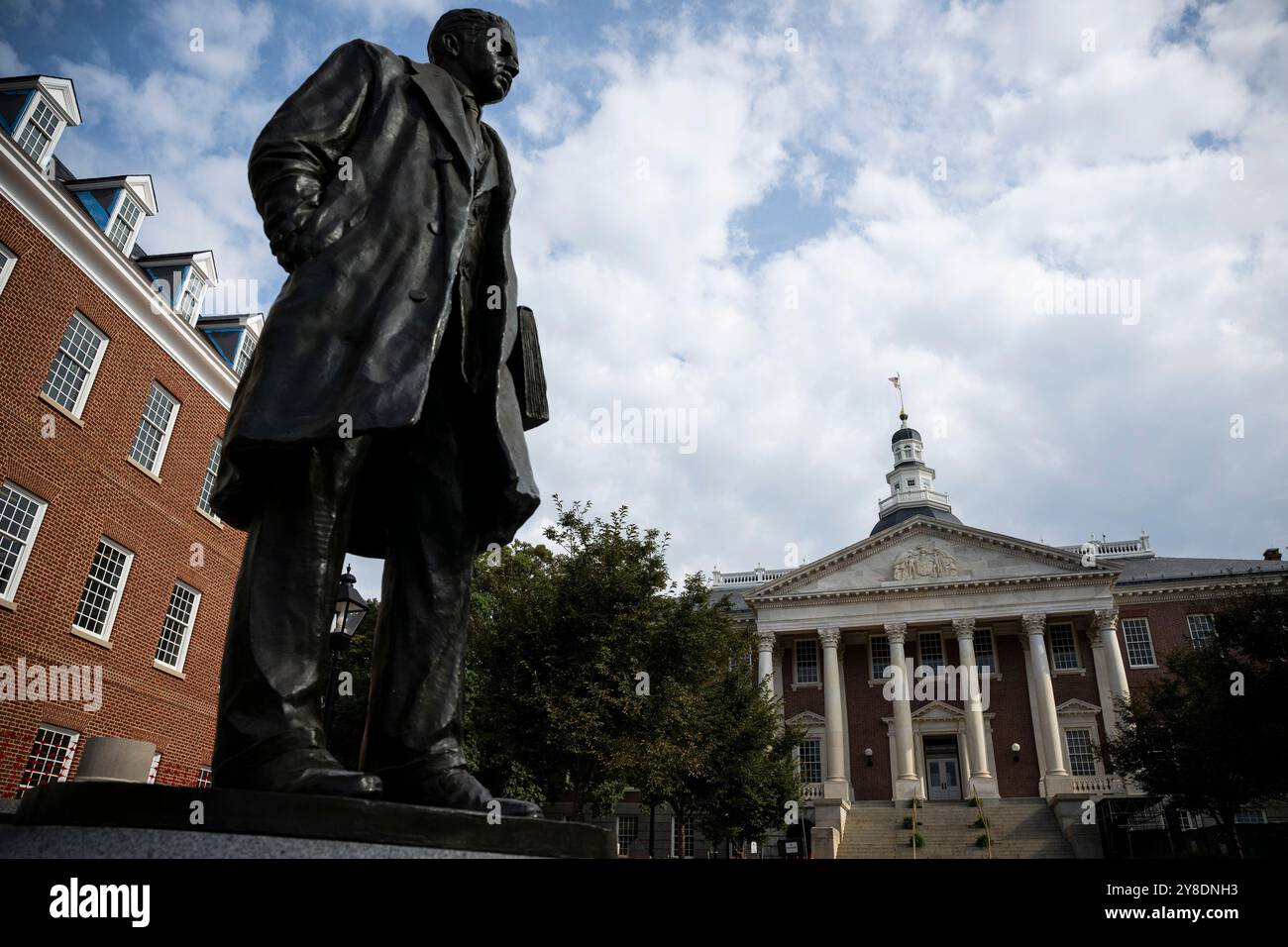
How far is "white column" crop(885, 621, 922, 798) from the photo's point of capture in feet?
134

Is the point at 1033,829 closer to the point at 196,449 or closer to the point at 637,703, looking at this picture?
the point at 637,703

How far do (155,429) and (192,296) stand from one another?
16.1 feet

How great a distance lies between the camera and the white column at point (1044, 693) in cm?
3966

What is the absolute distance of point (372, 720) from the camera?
3.03 meters

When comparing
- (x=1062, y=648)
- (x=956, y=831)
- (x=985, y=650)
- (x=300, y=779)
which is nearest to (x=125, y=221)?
(x=300, y=779)

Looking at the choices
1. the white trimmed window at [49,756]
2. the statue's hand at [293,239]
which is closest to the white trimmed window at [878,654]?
the white trimmed window at [49,756]

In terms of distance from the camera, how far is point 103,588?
64.2ft

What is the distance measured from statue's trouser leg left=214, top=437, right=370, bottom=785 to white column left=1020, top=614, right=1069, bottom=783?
4372cm

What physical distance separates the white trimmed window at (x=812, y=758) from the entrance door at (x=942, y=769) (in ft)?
18.5

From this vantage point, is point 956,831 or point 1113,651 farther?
point 1113,651

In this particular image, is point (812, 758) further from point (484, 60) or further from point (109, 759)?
point (484, 60)

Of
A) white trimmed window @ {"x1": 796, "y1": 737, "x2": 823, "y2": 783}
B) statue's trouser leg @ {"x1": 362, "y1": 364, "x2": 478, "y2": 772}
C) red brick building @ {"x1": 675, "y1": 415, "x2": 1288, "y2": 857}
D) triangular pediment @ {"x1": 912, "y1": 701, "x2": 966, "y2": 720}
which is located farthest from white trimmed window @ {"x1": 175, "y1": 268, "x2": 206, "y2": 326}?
triangular pediment @ {"x1": 912, "y1": 701, "x2": 966, "y2": 720}

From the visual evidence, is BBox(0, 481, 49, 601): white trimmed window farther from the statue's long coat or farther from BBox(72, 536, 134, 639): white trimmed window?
the statue's long coat
